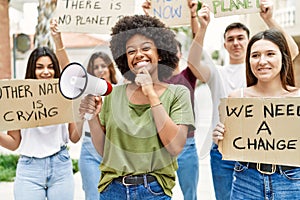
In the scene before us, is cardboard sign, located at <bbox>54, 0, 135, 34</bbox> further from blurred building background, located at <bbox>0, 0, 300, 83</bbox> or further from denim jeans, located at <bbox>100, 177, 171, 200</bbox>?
denim jeans, located at <bbox>100, 177, 171, 200</bbox>

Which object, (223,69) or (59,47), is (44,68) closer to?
Answer: (59,47)

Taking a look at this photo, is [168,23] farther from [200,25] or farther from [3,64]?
[3,64]

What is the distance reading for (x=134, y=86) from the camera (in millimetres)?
1687

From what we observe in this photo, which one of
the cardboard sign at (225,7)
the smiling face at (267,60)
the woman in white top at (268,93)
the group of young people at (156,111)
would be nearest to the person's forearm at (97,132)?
the group of young people at (156,111)

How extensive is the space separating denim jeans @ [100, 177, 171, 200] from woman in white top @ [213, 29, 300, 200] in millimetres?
370

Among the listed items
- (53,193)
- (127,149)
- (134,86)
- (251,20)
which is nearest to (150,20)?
(134,86)

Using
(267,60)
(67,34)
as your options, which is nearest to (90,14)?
(267,60)

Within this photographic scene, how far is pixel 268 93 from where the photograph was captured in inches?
72.2

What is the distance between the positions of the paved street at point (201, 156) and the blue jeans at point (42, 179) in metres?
0.76

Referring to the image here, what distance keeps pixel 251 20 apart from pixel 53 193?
6.39m

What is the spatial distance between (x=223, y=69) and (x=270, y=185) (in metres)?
1.00

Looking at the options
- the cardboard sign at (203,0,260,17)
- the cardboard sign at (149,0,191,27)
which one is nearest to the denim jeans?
the cardboard sign at (149,0,191,27)

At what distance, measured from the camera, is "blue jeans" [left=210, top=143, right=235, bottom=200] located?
7.86 ft

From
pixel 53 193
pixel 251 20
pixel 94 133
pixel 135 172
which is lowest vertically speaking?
pixel 53 193
